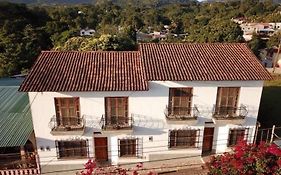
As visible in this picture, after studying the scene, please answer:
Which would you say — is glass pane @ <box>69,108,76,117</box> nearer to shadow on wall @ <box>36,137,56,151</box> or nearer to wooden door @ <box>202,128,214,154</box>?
shadow on wall @ <box>36,137,56,151</box>

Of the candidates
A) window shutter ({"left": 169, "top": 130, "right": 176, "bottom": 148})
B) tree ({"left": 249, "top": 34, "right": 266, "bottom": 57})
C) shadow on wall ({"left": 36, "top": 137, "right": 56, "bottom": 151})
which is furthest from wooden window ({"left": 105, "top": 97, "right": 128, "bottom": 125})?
tree ({"left": 249, "top": 34, "right": 266, "bottom": 57})

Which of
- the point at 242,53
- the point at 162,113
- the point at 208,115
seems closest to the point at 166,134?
the point at 162,113

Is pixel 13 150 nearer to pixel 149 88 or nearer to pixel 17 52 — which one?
pixel 149 88

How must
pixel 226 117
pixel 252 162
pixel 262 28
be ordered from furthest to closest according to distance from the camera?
pixel 262 28 → pixel 226 117 → pixel 252 162

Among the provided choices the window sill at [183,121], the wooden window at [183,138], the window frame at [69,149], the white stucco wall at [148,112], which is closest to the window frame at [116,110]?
the white stucco wall at [148,112]

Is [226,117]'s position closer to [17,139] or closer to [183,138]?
[183,138]

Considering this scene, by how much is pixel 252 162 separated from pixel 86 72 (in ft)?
39.1

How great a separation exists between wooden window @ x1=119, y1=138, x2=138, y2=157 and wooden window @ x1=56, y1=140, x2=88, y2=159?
2.45 metres

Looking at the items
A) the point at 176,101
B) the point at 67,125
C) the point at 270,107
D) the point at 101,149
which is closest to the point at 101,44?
the point at 101,149

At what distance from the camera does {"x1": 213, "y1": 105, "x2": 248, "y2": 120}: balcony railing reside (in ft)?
66.1

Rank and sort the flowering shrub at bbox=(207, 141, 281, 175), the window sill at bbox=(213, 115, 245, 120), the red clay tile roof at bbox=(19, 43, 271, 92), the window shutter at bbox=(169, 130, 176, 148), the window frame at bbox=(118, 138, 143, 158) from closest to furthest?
the flowering shrub at bbox=(207, 141, 281, 175)
the red clay tile roof at bbox=(19, 43, 271, 92)
the window sill at bbox=(213, 115, 245, 120)
the window frame at bbox=(118, 138, 143, 158)
the window shutter at bbox=(169, 130, 176, 148)

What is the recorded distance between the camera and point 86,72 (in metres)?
19.6

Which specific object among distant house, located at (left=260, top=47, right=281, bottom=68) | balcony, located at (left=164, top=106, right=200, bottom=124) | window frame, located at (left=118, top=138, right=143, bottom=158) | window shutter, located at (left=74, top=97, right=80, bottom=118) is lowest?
distant house, located at (left=260, top=47, right=281, bottom=68)

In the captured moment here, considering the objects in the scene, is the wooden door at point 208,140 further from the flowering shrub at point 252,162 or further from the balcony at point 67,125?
the balcony at point 67,125
